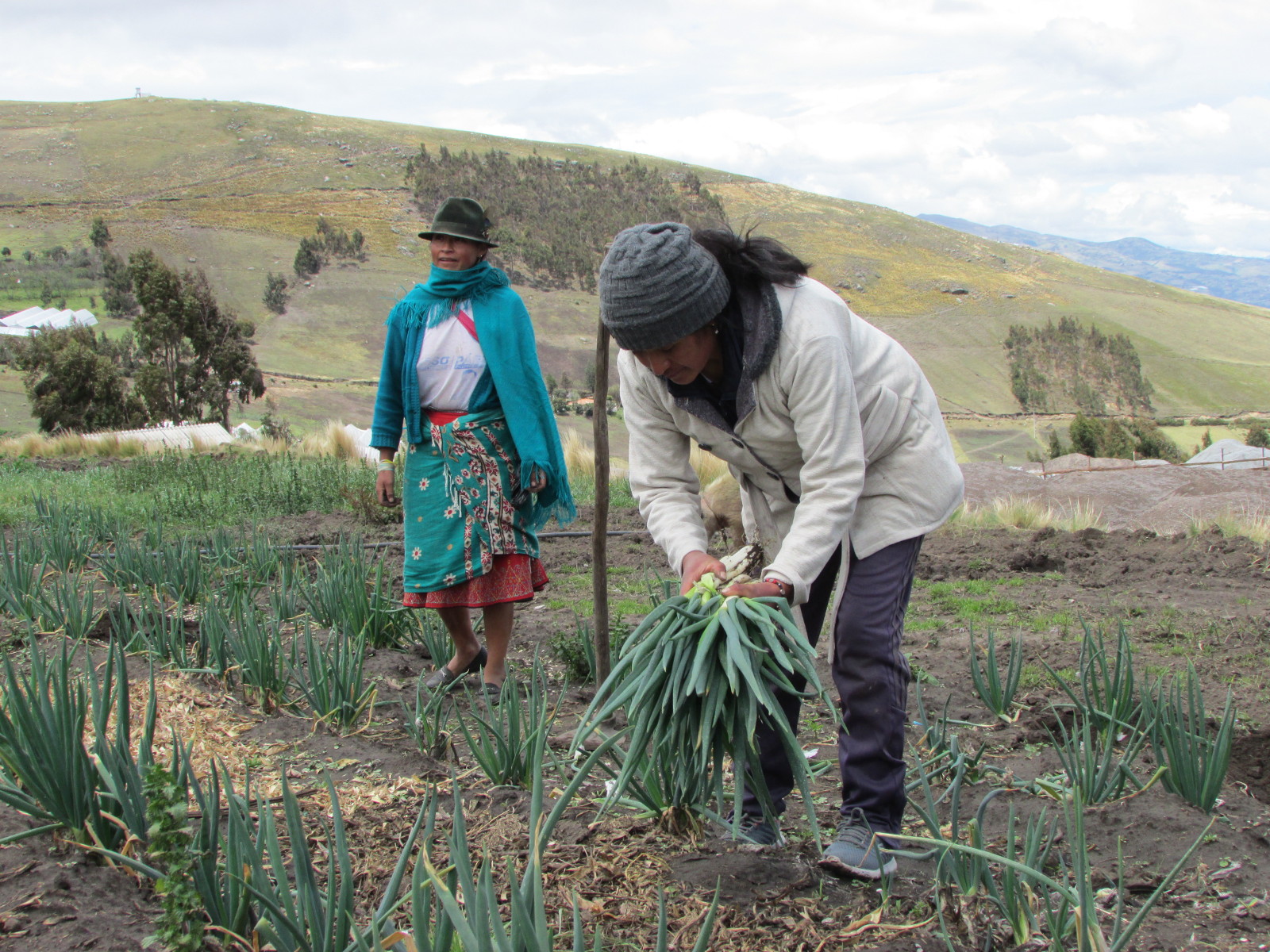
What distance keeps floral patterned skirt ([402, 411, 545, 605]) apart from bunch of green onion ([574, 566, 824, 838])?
172 centimetres

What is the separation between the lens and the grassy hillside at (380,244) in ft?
174

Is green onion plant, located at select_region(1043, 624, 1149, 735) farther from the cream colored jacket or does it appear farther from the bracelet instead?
the bracelet

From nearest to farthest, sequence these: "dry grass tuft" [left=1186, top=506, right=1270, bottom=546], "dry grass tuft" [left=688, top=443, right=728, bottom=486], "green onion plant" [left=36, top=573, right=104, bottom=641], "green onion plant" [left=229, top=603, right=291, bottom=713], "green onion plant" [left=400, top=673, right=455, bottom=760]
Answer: "green onion plant" [left=400, top=673, right=455, bottom=760]
"green onion plant" [left=229, top=603, right=291, bottom=713]
"green onion plant" [left=36, top=573, right=104, bottom=641]
"dry grass tuft" [left=1186, top=506, right=1270, bottom=546]
"dry grass tuft" [left=688, top=443, right=728, bottom=486]

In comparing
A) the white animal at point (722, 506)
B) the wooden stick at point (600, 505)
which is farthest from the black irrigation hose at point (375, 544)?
the wooden stick at point (600, 505)

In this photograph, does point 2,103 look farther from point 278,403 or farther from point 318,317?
point 278,403

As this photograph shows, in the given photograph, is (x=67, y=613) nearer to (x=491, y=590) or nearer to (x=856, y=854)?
(x=491, y=590)

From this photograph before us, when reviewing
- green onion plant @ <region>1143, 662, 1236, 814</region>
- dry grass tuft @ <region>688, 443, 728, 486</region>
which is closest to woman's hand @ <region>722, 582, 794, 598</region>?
green onion plant @ <region>1143, 662, 1236, 814</region>

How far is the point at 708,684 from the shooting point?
78.0 inches

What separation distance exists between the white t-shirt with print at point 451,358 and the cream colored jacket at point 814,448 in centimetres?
124

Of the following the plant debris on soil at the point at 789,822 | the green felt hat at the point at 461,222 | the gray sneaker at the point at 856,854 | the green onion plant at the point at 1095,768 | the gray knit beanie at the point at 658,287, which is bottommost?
the plant debris on soil at the point at 789,822

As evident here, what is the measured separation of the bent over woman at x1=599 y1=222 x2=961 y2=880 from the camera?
→ 2105 mm

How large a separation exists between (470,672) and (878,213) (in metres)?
95.5

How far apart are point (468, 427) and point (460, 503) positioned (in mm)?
281

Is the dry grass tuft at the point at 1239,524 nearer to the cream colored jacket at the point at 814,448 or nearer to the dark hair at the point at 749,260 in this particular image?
the cream colored jacket at the point at 814,448
